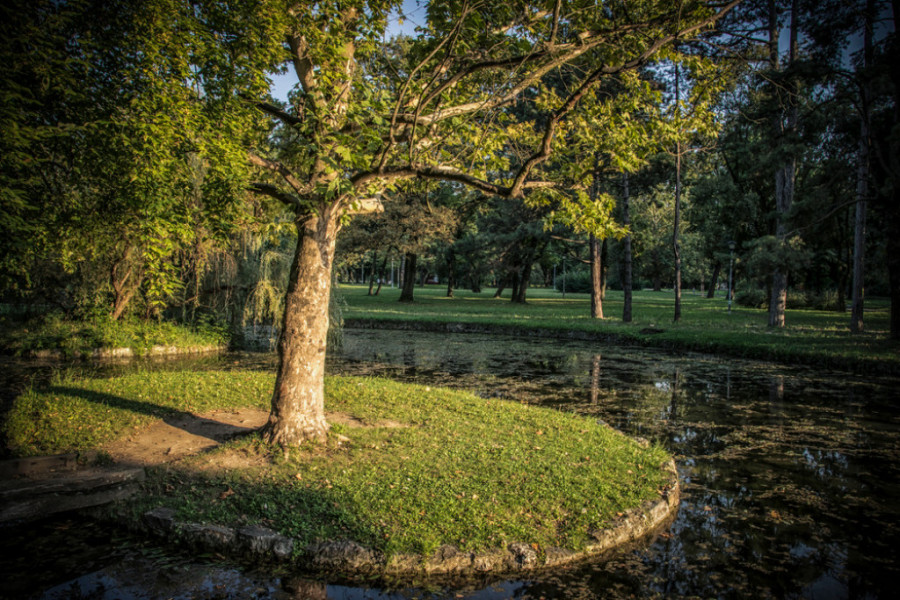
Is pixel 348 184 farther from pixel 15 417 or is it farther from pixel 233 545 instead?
pixel 15 417

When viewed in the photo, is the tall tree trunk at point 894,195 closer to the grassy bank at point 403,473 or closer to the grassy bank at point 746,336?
the grassy bank at point 746,336

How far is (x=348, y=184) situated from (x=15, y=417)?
20.4ft

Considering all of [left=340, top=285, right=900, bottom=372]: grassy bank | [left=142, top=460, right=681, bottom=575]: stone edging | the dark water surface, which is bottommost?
the dark water surface

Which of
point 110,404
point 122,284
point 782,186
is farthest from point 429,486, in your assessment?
point 782,186

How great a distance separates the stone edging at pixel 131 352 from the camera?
1497 cm

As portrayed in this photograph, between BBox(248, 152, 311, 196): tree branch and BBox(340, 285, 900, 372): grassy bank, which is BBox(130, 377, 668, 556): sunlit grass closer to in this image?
BBox(248, 152, 311, 196): tree branch

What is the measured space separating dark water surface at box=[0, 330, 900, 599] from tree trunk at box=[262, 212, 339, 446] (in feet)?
6.55

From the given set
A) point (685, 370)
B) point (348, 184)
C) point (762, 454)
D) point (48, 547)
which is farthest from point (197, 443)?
point (685, 370)

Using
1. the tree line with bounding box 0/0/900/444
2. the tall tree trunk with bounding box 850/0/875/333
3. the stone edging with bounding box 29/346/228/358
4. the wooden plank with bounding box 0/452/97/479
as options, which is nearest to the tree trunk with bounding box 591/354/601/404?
the tree line with bounding box 0/0/900/444

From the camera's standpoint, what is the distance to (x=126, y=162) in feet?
18.4

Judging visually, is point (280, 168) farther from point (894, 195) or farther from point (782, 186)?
point (782, 186)

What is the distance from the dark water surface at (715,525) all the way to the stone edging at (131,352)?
2.55 metres

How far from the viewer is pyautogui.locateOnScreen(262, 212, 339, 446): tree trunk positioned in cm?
634

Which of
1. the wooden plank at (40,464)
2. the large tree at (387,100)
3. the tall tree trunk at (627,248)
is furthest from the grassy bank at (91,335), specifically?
the tall tree trunk at (627,248)
